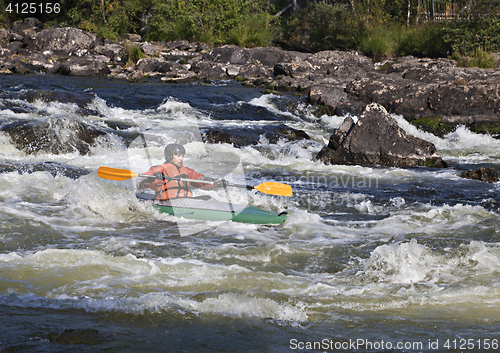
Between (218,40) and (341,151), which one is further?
(218,40)

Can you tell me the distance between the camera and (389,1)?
74.8 feet

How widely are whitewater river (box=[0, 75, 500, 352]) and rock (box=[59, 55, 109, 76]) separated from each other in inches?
306

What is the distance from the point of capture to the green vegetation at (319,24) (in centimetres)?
1691

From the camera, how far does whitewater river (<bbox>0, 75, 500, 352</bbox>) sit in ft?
8.70

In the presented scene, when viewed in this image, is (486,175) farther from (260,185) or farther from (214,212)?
(214,212)

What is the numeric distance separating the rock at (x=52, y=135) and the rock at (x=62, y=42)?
13.0m

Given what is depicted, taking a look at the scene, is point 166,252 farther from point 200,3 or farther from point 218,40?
point 200,3

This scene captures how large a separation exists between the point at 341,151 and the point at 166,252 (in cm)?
439

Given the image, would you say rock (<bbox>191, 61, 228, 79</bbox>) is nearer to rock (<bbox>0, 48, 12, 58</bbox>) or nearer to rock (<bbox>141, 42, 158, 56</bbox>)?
rock (<bbox>141, 42, 158, 56</bbox>)

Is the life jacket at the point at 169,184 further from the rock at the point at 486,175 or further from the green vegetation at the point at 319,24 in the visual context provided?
the green vegetation at the point at 319,24

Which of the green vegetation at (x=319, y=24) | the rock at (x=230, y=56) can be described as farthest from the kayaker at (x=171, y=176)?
the green vegetation at (x=319, y=24)

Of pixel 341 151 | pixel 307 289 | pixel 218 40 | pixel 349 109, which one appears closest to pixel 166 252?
pixel 307 289

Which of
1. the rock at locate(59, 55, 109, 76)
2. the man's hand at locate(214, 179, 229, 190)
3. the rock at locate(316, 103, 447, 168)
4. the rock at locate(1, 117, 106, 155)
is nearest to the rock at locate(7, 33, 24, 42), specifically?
the rock at locate(59, 55, 109, 76)

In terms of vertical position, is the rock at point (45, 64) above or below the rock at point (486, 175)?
above
